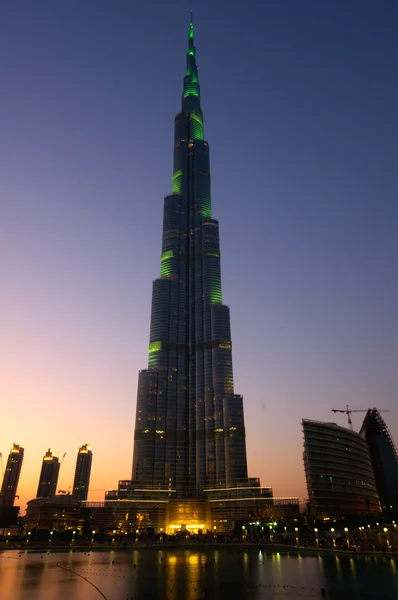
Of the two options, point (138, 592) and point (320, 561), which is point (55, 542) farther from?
point (138, 592)

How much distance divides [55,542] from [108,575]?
11741 cm

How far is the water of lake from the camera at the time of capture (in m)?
51.2

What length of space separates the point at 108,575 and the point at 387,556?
201 ft

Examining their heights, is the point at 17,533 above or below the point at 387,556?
above

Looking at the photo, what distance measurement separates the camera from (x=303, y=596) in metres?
49.7

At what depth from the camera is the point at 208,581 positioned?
61688 millimetres

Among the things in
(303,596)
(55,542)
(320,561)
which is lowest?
(303,596)

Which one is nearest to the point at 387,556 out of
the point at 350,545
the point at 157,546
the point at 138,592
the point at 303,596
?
the point at 350,545

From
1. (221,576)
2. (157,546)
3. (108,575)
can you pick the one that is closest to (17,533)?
(157,546)

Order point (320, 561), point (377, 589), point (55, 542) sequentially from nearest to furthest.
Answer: point (377, 589) < point (320, 561) < point (55, 542)

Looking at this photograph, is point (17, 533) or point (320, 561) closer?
point (320, 561)

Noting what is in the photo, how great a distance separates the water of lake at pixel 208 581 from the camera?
5119cm

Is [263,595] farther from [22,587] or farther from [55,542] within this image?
[55,542]

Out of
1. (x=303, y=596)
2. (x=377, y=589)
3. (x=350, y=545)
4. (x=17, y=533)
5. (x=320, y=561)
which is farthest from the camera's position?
(x=17, y=533)
